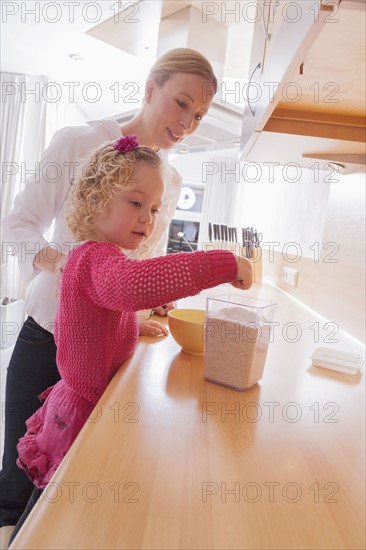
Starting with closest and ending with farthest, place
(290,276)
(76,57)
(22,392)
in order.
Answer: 1. (22,392)
2. (290,276)
3. (76,57)

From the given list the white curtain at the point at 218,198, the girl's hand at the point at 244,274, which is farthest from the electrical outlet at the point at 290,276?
the white curtain at the point at 218,198

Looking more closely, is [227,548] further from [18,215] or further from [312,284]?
[312,284]

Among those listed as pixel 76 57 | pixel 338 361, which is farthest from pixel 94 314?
pixel 76 57

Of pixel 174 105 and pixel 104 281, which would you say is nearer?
pixel 104 281

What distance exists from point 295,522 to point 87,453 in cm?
24

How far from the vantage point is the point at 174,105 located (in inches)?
42.8

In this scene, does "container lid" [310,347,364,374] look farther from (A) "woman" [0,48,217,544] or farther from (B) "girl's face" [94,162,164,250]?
(B) "girl's face" [94,162,164,250]

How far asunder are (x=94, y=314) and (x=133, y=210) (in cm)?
20

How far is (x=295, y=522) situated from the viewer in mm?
404

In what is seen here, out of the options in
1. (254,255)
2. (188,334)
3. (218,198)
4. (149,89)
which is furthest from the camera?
(218,198)

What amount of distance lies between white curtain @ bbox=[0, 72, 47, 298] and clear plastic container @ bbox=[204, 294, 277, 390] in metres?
3.66

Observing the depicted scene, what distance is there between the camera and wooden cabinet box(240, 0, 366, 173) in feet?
1.64

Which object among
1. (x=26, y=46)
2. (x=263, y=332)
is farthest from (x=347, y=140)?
(x=26, y=46)

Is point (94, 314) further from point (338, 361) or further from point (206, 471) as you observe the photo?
point (338, 361)
